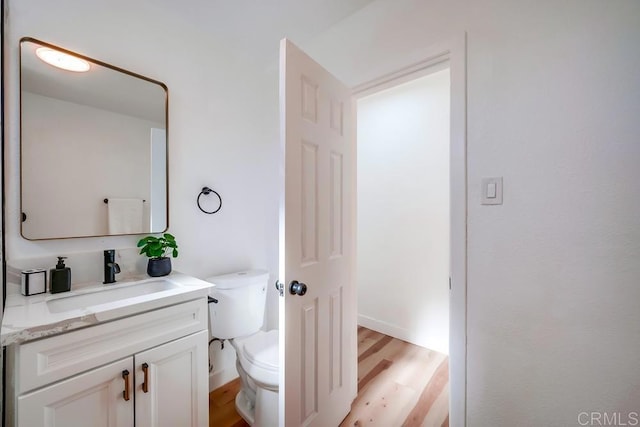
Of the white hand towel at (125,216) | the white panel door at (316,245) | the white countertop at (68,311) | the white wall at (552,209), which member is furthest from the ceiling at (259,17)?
the white countertop at (68,311)

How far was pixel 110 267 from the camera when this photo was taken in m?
1.29

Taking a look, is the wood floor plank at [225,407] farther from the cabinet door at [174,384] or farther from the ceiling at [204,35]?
the ceiling at [204,35]

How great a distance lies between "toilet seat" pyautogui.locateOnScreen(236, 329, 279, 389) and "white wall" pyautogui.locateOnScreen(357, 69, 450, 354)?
4.42 ft

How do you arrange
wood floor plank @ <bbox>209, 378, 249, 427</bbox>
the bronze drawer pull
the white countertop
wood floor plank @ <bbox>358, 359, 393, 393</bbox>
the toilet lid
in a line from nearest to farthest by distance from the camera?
the white countertop, the bronze drawer pull, the toilet lid, wood floor plank @ <bbox>209, 378, 249, 427</bbox>, wood floor plank @ <bbox>358, 359, 393, 393</bbox>

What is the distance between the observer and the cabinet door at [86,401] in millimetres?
822

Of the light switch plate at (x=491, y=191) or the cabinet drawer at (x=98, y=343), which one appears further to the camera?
the light switch plate at (x=491, y=191)

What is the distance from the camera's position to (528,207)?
103 cm

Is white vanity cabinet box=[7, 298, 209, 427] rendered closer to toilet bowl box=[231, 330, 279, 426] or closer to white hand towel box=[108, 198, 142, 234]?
toilet bowl box=[231, 330, 279, 426]

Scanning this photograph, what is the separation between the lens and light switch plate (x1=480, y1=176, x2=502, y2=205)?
1.09m

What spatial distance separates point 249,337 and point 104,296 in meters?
0.77

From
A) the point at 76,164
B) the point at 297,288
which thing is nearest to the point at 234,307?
the point at 297,288

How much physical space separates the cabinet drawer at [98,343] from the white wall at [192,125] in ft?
1.72

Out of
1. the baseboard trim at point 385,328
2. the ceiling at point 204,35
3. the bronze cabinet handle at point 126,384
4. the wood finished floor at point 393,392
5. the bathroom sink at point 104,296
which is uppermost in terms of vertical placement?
the ceiling at point 204,35

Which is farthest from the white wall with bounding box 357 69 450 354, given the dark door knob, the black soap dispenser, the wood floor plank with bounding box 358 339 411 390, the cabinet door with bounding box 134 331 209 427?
the black soap dispenser
